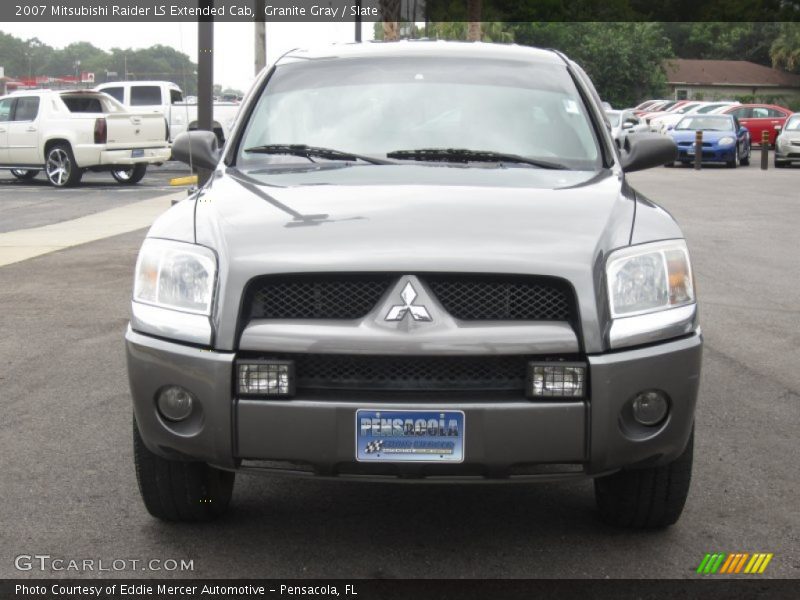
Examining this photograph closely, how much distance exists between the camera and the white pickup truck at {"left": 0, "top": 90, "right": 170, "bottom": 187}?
2256cm

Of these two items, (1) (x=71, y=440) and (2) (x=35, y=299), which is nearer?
(1) (x=71, y=440)

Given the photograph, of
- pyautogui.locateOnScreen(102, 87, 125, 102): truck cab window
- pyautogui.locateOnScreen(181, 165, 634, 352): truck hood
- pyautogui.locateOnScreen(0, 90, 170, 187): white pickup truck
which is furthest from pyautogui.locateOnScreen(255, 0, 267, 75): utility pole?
pyautogui.locateOnScreen(181, 165, 634, 352): truck hood

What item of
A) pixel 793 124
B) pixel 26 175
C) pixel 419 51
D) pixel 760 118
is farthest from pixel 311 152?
pixel 760 118

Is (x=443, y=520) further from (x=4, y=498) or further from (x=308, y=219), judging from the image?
(x=4, y=498)

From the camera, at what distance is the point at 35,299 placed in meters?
9.70

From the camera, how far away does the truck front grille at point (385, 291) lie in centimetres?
375

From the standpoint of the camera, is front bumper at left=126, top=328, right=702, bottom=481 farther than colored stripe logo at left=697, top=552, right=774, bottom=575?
No

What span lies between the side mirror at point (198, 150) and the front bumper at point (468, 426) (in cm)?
148

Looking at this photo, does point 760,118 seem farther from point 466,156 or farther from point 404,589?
point 404,589

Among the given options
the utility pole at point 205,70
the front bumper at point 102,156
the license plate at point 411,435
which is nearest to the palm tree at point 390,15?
the front bumper at point 102,156

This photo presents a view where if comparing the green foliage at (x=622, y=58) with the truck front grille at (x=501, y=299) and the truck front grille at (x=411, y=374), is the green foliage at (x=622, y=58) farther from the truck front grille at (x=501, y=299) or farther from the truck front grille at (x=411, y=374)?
the truck front grille at (x=411, y=374)

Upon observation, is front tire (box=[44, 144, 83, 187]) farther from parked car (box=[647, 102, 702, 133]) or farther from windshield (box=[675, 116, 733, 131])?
parked car (box=[647, 102, 702, 133])

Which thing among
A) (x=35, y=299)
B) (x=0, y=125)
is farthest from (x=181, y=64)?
(x=0, y=125)

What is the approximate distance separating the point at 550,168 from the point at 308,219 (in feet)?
4.01
